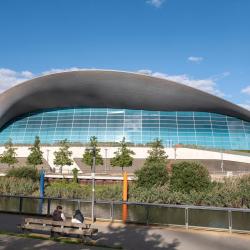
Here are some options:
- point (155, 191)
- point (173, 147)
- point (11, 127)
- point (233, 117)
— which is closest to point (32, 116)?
point (11, 127)

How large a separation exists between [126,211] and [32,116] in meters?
44.1

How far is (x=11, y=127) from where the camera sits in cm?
5681

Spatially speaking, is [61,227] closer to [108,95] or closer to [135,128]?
[135,128]

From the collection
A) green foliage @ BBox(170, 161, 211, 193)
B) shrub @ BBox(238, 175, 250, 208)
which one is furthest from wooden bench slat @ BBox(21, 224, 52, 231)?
green foliage @ BBox(170, 161, 211, 193)

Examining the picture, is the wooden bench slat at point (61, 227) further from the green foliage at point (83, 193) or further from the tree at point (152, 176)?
the tree at point (152, 176)

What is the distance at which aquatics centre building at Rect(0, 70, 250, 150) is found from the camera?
4897 cm

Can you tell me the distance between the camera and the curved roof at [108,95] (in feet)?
158

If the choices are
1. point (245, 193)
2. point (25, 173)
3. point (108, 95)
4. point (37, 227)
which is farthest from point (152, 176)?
point (108, 95)

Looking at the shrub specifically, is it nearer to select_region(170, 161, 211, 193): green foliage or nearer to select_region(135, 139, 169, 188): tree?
select_region(170, 161, 211, 193): green foliage

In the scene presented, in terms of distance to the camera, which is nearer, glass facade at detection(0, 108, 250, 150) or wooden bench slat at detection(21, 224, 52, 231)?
wooden bench slat at detection(21, 224, 52, 231)

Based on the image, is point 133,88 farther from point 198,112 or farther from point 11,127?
point 11,127

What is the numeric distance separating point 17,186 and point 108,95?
2633 cm

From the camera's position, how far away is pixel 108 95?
171 ft

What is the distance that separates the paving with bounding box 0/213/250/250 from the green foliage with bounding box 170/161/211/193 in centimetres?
1340
